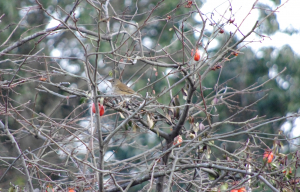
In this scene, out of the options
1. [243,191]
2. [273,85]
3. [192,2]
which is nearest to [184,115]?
[243,191]

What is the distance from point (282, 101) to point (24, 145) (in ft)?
20.3

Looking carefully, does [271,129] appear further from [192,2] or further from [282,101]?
[192,2]

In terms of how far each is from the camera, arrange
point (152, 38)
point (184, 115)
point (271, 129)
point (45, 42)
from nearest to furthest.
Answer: point (184, 115) < point (271, 129) < point (45, 42) < point (152, 38)

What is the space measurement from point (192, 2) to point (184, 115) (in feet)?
3.50

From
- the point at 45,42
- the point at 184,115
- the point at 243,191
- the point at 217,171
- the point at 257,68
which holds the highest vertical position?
the point at 45,42

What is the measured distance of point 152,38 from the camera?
384 inches

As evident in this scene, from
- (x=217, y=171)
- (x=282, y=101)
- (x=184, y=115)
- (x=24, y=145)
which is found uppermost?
(x=282, y=101)

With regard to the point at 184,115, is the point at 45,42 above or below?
above

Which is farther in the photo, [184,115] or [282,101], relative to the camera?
[282,101]

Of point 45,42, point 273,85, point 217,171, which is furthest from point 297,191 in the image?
point 45,42

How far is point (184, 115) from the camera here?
3281mm

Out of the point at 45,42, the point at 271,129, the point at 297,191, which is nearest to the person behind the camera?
the point at 297,191

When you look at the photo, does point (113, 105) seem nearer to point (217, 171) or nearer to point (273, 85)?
point (217, 171)

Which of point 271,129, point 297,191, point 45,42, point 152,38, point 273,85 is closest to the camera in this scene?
point 297,191
